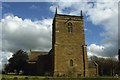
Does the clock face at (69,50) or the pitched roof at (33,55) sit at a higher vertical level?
the clock face at (69,50)

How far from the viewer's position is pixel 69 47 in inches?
1932

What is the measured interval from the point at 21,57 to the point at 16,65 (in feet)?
9.82

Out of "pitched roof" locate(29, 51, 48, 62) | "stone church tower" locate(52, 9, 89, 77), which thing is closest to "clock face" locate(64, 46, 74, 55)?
"stone church tower" locate(52, 9, 89, 77)

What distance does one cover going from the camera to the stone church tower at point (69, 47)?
4778 cm

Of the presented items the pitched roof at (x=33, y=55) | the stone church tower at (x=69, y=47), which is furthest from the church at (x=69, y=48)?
the pitched roof at (x=33, y=55)

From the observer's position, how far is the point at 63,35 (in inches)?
1943

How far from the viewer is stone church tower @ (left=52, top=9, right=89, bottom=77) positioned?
47781 millimetres

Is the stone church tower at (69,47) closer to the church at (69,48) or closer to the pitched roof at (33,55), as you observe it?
the church at (69,48)

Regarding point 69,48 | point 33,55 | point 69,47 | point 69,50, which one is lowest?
point 33,55

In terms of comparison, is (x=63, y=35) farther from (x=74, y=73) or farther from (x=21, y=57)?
(x=21, y=57)

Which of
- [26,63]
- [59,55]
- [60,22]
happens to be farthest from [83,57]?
[26,63]

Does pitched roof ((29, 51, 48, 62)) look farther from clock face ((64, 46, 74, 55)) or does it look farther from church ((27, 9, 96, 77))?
clock face ((64, 46, 74, 55))

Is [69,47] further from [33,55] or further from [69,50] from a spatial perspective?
[33,55]

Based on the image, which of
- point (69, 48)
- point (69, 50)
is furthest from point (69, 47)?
point (69, 50)
